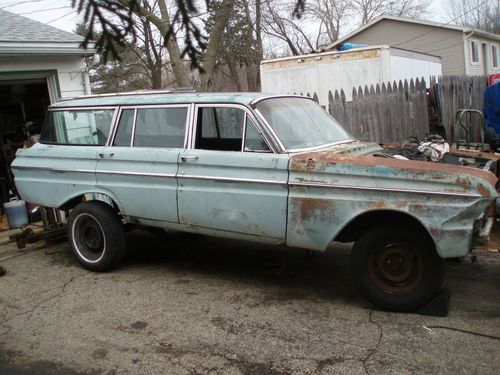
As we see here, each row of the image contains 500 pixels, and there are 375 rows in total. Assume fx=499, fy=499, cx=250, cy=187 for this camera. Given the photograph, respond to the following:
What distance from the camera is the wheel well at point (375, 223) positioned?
4086 millimetres

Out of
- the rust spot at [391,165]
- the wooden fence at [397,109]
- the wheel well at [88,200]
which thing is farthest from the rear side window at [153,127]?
the wooden fence at [397,109]

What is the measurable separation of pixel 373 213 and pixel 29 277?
392cm

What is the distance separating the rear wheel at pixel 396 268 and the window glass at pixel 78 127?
317cm

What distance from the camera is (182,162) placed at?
16.2 feet

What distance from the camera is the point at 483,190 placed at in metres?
3.71

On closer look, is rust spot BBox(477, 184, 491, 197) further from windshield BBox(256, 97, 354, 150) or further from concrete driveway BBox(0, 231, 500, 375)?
windshield BBox(256, 97, 354, 150)

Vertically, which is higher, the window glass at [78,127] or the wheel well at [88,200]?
the window glass at [78,127]

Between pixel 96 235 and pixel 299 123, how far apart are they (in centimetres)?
264

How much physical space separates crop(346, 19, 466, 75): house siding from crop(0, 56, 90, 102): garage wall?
857 inches

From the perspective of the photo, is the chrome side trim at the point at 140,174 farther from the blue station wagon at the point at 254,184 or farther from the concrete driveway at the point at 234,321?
the concrete driveway at the point at 234,321

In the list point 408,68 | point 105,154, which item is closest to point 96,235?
point 105,154

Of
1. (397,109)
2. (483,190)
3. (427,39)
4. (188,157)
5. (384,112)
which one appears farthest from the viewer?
(427,39)

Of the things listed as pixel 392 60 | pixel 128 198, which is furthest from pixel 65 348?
pixel 392 60

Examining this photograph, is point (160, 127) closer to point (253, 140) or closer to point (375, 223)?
point (253, 140)
